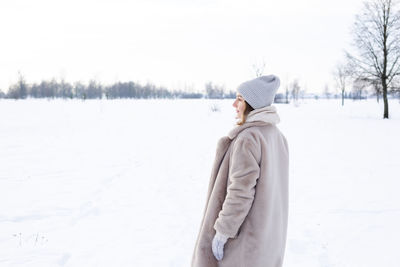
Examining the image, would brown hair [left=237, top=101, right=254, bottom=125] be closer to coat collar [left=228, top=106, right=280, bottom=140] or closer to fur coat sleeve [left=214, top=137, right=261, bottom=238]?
coat collar [left=228, top=106, right=280, bottom=140]

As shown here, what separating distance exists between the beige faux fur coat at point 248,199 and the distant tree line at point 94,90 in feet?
239

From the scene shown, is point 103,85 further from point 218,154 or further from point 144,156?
point 218,154

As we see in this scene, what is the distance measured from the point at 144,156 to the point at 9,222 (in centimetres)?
528

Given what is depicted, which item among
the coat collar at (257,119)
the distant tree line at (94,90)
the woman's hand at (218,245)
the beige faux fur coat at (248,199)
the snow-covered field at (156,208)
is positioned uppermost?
the distant tree line at (94,90)

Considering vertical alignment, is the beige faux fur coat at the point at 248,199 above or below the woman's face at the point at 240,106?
below

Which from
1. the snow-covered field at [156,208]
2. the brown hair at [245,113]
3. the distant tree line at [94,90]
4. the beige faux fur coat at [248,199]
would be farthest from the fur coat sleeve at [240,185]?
the distant tree line at [94,90]

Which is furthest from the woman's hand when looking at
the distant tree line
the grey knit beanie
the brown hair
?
the distant tree line

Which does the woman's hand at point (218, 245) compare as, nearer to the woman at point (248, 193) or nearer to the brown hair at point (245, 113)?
the woman at point (248, 193)

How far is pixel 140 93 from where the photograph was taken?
353 ft

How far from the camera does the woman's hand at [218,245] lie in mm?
1867

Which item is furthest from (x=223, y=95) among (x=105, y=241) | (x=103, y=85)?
(x=105, y=241)

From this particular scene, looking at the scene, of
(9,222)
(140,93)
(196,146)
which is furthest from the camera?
(140,93)

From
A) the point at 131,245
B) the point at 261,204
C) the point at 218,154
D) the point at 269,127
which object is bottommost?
the point at 131,245

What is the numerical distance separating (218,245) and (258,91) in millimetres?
1061
